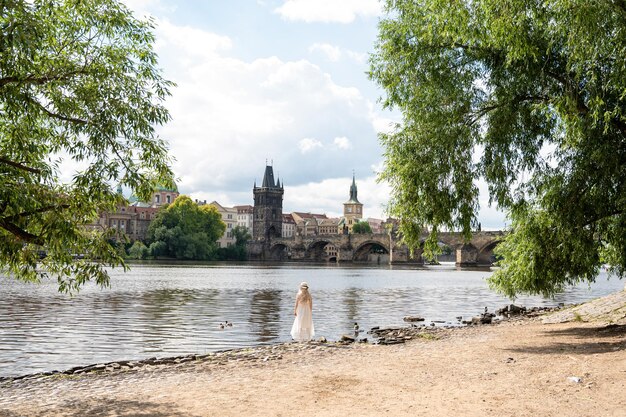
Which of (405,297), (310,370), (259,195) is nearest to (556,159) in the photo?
(310,370)

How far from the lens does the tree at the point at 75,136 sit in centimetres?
1002

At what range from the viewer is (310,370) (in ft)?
44.5

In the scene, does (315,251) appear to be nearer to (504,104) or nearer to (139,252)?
(139,252)

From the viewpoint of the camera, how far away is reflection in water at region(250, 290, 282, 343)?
80.2ft

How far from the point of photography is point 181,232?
404 feet

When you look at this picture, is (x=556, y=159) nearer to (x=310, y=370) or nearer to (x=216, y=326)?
(x=310, y=370)

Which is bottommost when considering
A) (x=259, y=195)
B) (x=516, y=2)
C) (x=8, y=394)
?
(x=8, y=394)

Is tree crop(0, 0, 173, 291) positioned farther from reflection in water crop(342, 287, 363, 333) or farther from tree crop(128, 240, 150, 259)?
tree crop(128, 240, 150, 259)

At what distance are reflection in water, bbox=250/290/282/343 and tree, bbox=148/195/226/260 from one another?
79219 millimetres

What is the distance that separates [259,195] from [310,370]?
176817 mm

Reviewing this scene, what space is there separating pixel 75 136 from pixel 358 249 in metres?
145

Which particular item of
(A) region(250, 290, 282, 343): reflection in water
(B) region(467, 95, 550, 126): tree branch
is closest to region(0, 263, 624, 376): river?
(A) region(250, 290, 282, 343): reflection in water

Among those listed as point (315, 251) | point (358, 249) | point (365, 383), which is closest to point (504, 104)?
point (365, 383)

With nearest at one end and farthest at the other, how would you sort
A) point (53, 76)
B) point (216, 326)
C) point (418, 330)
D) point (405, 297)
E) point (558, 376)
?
point (53, 76), point (558, 376), point (418, 330), point (216, 326), point (405, 297)
